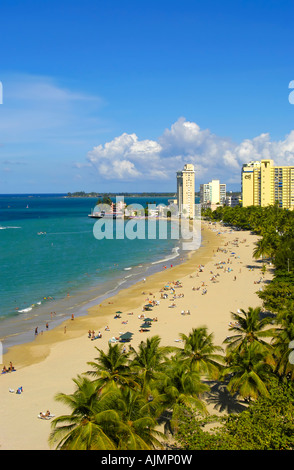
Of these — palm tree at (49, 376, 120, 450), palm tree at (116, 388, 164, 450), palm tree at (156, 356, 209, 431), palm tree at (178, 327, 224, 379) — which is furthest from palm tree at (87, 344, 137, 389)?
palm tree at (178, 327, 224, 379)

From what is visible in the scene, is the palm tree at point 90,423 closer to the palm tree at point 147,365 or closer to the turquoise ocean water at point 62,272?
the palm tree at point 147,365

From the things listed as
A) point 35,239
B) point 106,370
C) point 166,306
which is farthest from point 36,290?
point 35,239

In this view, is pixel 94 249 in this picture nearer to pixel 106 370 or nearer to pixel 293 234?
pixel 293 234

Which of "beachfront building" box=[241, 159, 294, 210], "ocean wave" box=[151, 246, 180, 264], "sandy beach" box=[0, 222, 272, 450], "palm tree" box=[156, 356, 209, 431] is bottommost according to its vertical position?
"sandy beach" box=[0, 222, 272, 450]

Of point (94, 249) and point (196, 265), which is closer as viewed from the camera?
point (196, 265)

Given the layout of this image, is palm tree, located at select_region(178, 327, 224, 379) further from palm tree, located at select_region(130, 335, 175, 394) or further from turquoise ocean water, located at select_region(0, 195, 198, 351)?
turquoise ocean water, located at select_region(0, 195, 198, 351)

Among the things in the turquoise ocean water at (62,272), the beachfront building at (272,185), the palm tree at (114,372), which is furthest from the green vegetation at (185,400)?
the beachfront building at (272,185)
